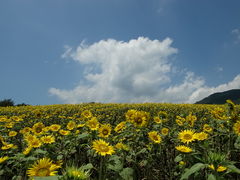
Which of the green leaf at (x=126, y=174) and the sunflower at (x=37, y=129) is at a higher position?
the sunflower at (x=37, y=129)

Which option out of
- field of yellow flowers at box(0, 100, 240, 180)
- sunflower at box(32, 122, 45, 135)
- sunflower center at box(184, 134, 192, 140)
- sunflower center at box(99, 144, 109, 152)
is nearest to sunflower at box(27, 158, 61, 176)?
field of yellow flowers at box(0, 100, 240, 180)

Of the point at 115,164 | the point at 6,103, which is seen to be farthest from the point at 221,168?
the point at 6,103

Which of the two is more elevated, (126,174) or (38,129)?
(38,129)

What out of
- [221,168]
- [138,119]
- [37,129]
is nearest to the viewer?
[221,168]

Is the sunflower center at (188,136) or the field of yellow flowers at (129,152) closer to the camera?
the field of yellow flowers at (129,152)

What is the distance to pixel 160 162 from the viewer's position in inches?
145

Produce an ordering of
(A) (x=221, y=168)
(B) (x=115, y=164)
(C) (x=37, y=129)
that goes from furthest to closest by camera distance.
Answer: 1. (C) (x=37, y=129)
2. (B) (x=115, y=164)
3. (A) (x=221, y=168)

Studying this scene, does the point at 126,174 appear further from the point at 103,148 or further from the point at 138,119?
the point at 138,119

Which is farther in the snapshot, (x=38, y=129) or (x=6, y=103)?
(x=6, y=103)

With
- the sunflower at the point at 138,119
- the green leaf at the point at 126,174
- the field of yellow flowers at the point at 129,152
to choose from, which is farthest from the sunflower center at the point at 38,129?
the green leaf at the point at 126,174

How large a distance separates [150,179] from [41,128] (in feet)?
7.12

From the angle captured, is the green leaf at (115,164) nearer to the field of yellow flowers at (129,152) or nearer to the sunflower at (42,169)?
the field of yellow flowers at (129,152)

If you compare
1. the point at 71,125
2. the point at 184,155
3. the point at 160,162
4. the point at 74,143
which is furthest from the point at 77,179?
the point at 71,125

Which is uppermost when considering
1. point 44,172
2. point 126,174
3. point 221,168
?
point 44,172
